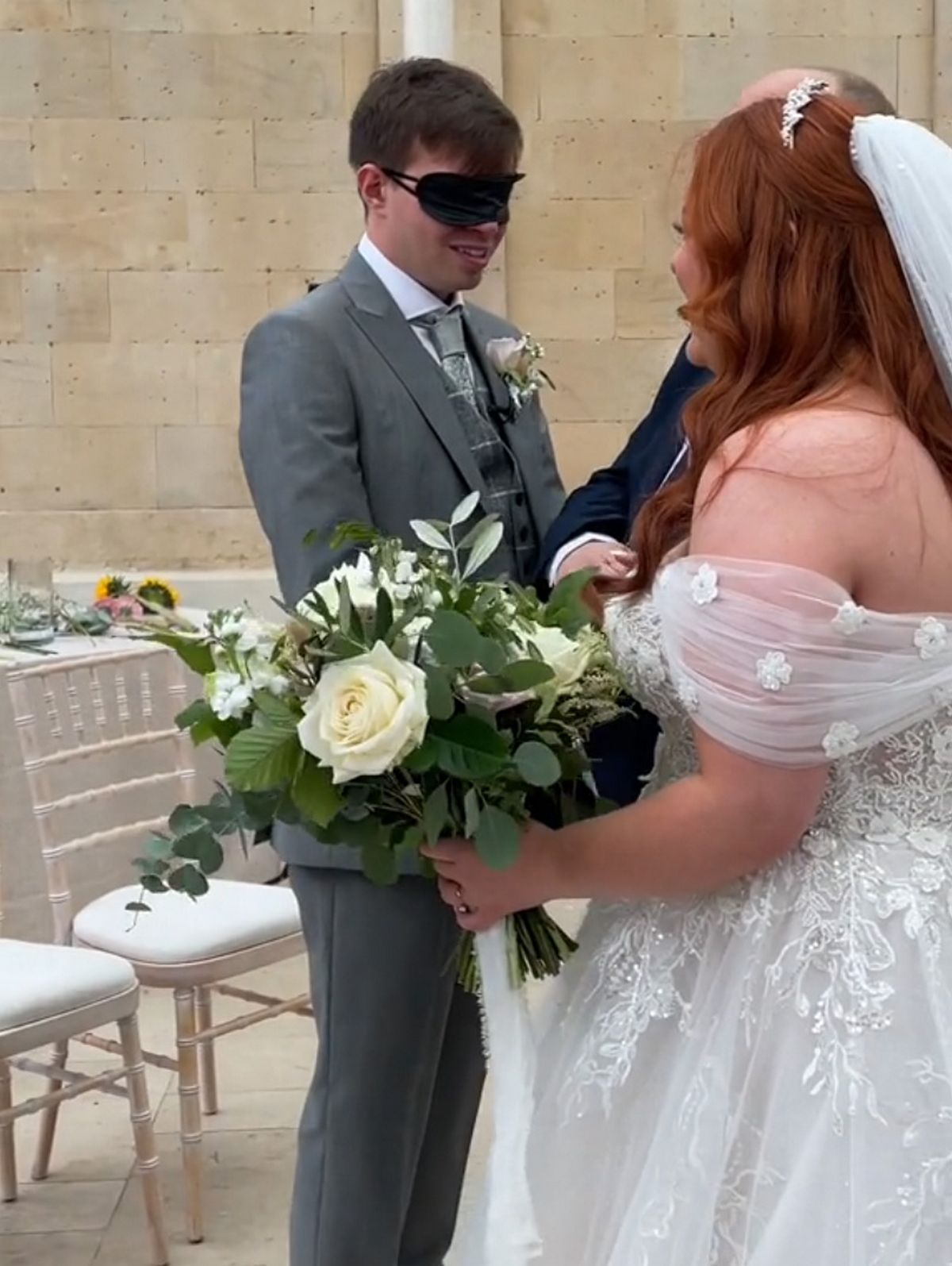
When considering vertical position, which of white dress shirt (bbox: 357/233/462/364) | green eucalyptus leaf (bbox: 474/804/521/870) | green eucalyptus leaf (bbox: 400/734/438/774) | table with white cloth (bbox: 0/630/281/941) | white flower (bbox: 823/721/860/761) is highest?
white dress shirt (bbox: 357/233/462/364)

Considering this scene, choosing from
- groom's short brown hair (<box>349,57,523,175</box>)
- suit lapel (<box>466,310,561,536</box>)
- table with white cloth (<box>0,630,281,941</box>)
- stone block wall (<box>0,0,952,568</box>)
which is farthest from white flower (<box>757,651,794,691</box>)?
stone block wall (<box>0,0,952,568</box>)

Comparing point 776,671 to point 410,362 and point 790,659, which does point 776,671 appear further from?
point 410,362

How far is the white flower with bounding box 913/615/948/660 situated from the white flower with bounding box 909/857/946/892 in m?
0.22

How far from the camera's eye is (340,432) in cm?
211

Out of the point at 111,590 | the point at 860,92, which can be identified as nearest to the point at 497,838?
the point at 860,92

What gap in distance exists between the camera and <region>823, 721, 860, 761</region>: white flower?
153 cm

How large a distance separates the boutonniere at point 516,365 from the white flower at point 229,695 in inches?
35.5

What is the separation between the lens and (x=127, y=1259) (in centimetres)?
306

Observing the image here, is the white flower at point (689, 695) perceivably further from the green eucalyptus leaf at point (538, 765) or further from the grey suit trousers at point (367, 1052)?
the grey suit trousers at point (367, 1052)

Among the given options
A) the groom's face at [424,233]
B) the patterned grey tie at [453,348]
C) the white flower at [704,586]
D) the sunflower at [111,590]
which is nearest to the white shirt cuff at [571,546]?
the patterned grey tie at [453,348]

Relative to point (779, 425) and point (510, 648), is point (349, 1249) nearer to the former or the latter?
point (510, 648)

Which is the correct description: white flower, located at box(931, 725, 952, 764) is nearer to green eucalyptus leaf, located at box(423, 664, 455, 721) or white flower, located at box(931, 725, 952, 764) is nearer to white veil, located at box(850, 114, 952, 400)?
white veil, located at box(850, 114, 952, 400)

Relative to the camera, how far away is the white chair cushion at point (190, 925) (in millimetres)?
3070

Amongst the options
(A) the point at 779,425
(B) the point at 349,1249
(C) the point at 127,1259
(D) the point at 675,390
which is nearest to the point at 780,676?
(A) the point at 779,425
